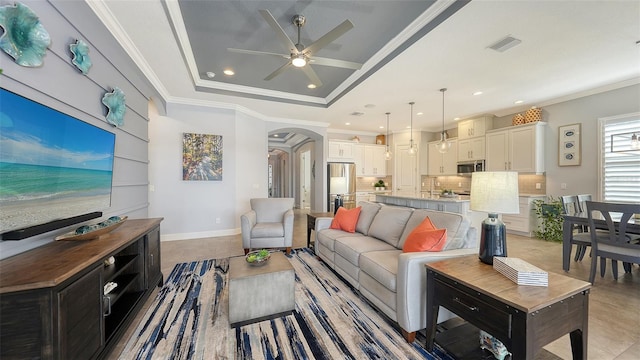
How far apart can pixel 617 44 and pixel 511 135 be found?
274 cm

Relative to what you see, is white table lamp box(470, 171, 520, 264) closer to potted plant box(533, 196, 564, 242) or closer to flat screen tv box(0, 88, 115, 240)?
flat screen tv box(0, 88, 115, 240)

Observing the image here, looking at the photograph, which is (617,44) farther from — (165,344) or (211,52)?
(165,344)

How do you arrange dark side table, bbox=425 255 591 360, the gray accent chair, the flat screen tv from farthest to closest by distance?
the gray accent chair
the flat screen tv
dark side table, bbox=425 255 591 360

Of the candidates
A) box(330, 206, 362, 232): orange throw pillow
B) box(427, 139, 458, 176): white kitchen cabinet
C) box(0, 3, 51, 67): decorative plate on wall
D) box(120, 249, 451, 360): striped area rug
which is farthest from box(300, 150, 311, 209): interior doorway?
box(0, 3, 51, 67): decorative plate on wall

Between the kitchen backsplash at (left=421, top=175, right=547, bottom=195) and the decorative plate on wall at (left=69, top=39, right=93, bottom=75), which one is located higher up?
the decorative plate on wall at (left=69, top=39, right=93, bottom=75)

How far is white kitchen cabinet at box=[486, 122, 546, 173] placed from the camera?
4914 mm

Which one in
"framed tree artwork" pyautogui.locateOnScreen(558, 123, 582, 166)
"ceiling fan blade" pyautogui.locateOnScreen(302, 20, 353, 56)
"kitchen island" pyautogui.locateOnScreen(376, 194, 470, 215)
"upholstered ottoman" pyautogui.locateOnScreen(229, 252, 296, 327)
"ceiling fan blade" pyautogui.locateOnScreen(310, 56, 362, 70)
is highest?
"ceiling fan blade" pyautogui.locateOnScreen(302, 20, 353, 56)

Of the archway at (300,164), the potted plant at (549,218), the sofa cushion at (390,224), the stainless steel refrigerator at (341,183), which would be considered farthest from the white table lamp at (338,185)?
the potted plant at (549,218)

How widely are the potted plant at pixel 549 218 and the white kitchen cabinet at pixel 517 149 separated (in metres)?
0.68

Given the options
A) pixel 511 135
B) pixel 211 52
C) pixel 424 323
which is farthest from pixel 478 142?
pixel 211 52

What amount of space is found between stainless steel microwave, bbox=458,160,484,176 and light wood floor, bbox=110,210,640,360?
5.77 feet

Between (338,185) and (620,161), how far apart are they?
5434 mm

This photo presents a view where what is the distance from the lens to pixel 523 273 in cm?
138

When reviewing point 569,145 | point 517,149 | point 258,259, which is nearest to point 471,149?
point 517,149
